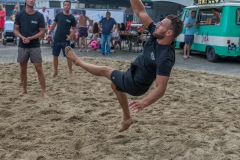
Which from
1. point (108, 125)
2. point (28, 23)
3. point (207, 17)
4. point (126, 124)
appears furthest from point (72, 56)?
point (207, 17)

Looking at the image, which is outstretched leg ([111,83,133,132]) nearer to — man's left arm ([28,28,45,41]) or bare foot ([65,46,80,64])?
bare foot ([65,46,80,64])

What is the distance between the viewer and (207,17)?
13711 mm

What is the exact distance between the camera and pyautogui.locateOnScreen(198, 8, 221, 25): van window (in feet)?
43.2

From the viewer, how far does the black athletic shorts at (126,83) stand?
3958 mm

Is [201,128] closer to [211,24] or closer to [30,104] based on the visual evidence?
[30,104]

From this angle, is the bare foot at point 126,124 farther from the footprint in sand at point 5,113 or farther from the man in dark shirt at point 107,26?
the man in dark shirt at point 107,26

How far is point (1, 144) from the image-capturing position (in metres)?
4.11

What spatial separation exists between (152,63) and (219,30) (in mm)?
9563

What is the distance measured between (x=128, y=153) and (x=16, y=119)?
6.45 feet

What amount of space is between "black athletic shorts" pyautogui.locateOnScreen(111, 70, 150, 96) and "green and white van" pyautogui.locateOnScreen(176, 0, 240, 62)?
9.03 meters

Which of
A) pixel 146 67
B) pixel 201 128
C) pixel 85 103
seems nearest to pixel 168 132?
pixel 201 128

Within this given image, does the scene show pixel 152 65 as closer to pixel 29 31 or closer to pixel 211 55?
pixel 29 31

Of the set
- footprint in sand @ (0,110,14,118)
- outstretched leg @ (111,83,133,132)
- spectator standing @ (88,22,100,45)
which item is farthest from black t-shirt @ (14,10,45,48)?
spectator standing @ (88,22,100,45)

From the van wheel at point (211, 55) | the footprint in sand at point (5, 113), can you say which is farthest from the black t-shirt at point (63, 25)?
the van wheel at point (211, 55)
